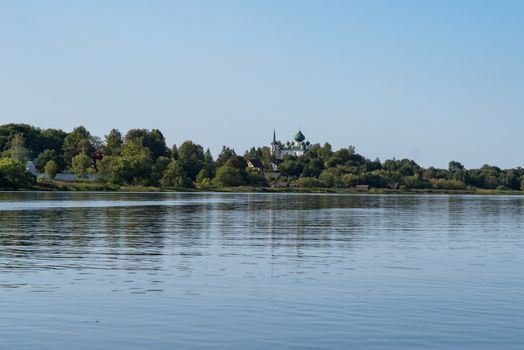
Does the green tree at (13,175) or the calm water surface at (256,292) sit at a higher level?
the green tree at (13,175)

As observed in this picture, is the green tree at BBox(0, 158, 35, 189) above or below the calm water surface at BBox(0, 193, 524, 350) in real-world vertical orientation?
above

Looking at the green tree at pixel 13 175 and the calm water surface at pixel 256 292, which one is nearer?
the calm water surface at pixel 256 292

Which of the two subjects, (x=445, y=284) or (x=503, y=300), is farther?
(x=445, y=284)

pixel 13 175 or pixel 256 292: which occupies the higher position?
pixel 13 175

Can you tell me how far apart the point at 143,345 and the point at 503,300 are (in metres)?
11.5

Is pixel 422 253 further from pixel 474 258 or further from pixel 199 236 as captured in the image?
pixel 199 236

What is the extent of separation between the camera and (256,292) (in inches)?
992

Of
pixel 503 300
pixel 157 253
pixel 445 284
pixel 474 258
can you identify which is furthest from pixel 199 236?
pixel 503 300

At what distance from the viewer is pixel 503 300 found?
953 inches

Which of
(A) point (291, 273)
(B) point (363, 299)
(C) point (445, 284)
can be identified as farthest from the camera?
(A) point (291, 273)

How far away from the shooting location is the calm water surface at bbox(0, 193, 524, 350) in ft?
61.4

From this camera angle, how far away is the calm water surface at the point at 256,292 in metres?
18.7

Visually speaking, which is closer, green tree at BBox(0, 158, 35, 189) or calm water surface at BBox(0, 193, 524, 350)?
calm water surface at BBox(0, 193, 524, 350)

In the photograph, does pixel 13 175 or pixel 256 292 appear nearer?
pixel 256 292
